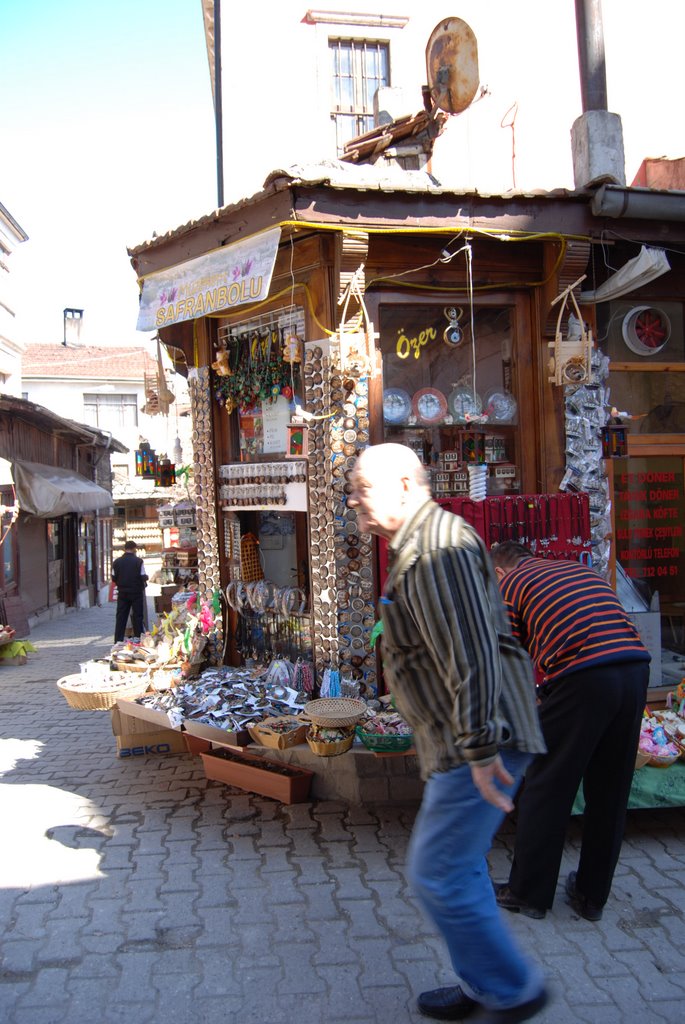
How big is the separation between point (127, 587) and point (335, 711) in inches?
332

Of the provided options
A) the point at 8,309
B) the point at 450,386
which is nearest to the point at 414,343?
the point at 450,386

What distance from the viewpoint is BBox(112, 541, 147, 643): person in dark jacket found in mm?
12430

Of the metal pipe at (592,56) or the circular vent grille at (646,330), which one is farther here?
the circular vent grille at (646,330)

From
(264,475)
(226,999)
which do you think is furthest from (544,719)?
(264,475)

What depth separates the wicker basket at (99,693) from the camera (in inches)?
220

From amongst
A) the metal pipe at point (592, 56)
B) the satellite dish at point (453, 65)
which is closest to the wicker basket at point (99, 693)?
the satellite dish at point (453, 65)

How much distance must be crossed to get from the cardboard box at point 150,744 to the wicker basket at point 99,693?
56 centimetres

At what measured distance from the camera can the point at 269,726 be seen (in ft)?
16.0

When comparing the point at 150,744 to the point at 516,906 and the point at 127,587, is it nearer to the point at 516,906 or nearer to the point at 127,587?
the point at 516,906

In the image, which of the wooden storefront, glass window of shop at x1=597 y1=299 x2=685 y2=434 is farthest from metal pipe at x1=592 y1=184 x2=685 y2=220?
glass window of shop at x1=597 y1=299 x2=685 y2=434

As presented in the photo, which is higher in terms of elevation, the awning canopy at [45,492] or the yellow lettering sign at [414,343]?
the yellow lettering sign at [414,343]

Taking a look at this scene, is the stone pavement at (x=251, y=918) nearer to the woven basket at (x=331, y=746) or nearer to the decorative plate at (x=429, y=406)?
the woven basket at (x=331, y=746)

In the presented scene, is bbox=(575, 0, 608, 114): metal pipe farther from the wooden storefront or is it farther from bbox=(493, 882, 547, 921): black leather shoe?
bbox=(493, 882, 547, 921): black leather shoe

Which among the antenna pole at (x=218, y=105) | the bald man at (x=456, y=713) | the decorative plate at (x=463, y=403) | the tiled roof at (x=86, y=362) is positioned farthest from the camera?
the tiled roof at (x=86, y=362)
